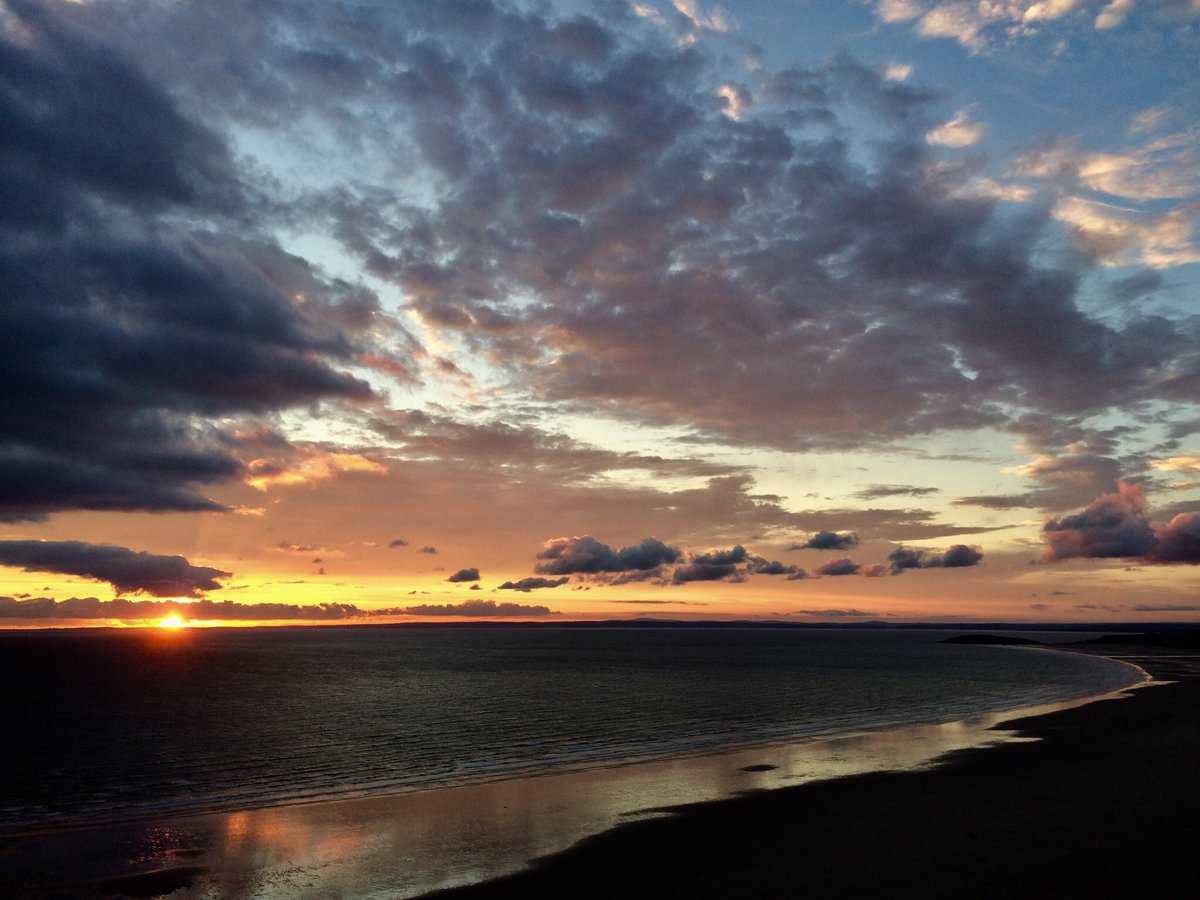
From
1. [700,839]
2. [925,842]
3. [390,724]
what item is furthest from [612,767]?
[390,724]

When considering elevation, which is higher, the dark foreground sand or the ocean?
the dark foreground sand

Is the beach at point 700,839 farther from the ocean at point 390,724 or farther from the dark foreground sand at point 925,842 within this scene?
the ocean at point 390,724

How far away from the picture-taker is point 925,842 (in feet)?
66.8

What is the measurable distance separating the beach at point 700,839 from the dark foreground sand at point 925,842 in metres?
0.08

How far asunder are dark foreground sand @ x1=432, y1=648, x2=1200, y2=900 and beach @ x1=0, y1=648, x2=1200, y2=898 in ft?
0.26

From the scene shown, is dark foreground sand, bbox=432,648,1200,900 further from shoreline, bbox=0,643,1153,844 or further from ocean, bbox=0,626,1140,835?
ocean, bbox=0,626,1140,835

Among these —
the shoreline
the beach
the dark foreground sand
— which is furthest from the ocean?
the dark foreground sand

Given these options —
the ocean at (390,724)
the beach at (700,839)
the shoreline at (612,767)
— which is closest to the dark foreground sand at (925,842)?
the beach at (700,839)

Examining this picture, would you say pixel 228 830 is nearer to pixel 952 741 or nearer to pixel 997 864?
pixel 997 864

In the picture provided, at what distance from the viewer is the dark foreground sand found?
17.1 m

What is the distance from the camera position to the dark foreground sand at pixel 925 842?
17.1m

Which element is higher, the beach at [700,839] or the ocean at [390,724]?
the beach at [700,839]

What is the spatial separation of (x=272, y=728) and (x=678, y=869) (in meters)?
42.7

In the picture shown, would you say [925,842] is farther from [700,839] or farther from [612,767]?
[612,767]
